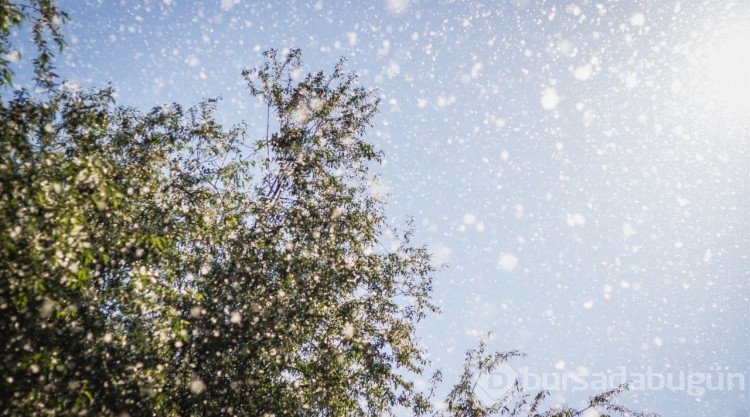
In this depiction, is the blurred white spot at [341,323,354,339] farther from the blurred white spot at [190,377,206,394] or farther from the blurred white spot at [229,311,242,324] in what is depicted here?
the blurred white spot at [190,377,206,394]

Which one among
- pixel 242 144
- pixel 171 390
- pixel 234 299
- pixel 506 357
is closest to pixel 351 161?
pixel 242 144

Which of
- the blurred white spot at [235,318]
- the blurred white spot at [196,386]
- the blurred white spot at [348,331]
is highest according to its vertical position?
the blurred white spot at [348,331]

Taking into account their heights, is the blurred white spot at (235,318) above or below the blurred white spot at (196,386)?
above

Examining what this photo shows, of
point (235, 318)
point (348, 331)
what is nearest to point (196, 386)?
point (235, 318)

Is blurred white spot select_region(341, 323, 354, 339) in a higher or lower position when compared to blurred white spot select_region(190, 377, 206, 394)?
higher

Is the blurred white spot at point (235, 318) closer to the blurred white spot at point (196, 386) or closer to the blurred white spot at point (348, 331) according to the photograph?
the blurred white spot at point (196, 386)

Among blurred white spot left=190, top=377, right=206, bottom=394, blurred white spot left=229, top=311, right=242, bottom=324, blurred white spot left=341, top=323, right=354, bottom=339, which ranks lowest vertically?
blurred white spot left=190, top=377, right=206, bottom=394

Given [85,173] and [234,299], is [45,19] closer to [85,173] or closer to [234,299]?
[85,173]

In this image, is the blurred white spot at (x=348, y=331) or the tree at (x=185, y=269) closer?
the tree at (x=185, y=269)

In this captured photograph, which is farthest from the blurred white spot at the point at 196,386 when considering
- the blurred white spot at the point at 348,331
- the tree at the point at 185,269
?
the blurred white spot at the point at 348,331

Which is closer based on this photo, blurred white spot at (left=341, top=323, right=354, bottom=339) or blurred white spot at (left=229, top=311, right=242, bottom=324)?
blurred white spot at (left=229, top=311, right=242, bottom=324)

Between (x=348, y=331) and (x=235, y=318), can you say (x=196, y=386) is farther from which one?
(x=348, y=331)

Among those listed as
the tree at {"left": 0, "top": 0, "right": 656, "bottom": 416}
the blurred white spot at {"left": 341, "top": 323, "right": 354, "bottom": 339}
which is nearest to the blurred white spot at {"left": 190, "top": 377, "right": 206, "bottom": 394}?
the tree at {"left": 0, "top": 0, "right": 656, "bottom": 416}

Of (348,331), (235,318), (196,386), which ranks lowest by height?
(196,386)
